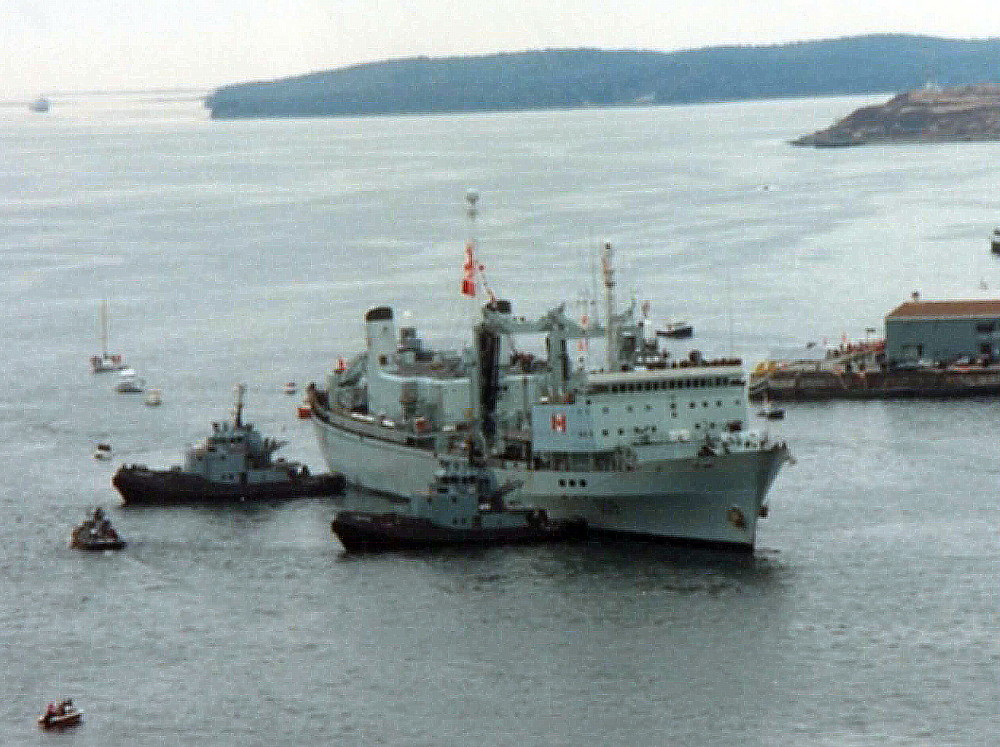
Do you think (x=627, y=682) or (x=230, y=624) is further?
(x=230, y=624)

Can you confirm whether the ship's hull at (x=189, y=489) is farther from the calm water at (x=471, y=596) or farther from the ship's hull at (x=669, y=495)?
the ship's hull at (x=669, y=495)

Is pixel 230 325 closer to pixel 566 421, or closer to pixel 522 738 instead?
pixel 566 421

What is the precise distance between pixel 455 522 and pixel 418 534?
0.85m


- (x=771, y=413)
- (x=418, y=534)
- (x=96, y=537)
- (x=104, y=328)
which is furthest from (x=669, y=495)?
(x=104, y=328)

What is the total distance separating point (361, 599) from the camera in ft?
153

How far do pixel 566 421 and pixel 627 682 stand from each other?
1294 cm

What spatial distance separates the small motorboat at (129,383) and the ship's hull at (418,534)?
2609cm

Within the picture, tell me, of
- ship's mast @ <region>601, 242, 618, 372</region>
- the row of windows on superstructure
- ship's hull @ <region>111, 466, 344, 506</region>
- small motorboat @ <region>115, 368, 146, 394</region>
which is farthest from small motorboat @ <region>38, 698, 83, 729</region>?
small motorboat @ <region>115, 368, 146, 394</region>

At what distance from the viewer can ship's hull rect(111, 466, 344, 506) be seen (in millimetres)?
57438

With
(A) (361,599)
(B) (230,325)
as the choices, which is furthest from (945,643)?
(B) (230,325)

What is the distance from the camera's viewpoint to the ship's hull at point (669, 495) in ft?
164

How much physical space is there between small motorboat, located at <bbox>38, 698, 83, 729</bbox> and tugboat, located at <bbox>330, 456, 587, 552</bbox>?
1290 cm

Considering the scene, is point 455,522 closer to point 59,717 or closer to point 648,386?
point 648,386

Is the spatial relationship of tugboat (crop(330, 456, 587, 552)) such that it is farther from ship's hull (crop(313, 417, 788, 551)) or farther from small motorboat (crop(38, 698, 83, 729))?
small motorboat (crop(38, 698, 83, 729))
